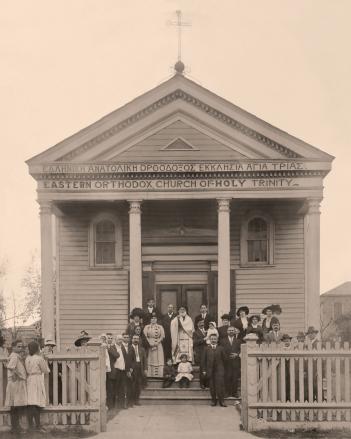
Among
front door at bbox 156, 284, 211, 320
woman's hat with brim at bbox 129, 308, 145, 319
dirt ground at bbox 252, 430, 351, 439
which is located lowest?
dirt ground at bbox 252, 430, 351, 439

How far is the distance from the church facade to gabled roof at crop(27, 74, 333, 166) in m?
0.03

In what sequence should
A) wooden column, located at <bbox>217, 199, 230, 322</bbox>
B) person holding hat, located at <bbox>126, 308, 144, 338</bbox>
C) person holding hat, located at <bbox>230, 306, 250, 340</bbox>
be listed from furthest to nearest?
wooden column, located at <bbox>217, 199, 230, 322</bbox>, person holding hat, located at <bbox>230, 306, 250, 340</bbox>, person holding hat, located at <bbox>126, 308, 144, 338</bbox>

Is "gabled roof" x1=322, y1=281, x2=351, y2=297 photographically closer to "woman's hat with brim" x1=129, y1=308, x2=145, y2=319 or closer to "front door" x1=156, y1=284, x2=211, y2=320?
"front door" x1=156, y1=284, x2=211, y2=320

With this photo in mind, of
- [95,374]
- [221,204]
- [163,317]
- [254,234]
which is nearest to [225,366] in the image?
[163,317]

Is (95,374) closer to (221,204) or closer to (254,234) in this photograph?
(221,204)

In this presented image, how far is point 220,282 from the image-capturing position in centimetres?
2086

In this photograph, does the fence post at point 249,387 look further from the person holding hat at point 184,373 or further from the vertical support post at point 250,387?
the person holding hat at point 184,373

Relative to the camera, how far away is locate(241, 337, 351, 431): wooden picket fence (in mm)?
12398

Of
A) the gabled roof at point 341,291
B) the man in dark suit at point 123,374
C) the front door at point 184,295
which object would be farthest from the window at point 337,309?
the man in dark suit at point 123,374

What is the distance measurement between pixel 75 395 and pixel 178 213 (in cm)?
1127

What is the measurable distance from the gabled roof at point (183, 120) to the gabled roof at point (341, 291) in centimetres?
6292

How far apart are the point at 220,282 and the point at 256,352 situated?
8.29 metres

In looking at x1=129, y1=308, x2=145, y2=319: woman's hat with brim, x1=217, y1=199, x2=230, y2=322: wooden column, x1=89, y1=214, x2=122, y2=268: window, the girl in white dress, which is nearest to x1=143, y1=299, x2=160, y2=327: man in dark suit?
x1=129, y1=308, x2=145, y2=319: woman's hat with brim

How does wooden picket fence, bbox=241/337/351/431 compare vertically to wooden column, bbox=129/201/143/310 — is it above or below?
below
